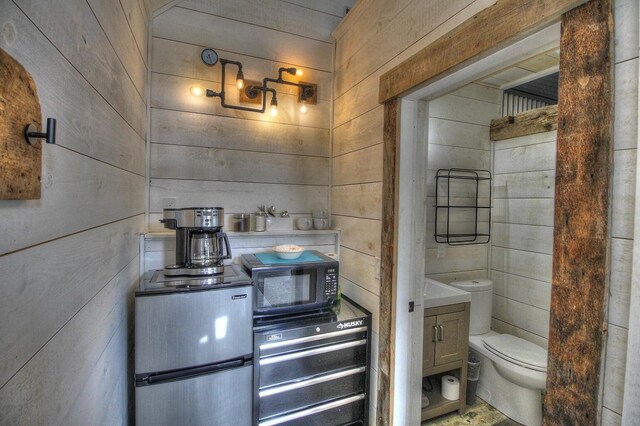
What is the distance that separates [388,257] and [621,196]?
94 centimetres

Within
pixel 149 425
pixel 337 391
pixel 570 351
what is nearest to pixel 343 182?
pixel 337 391

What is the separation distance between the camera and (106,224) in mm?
1087

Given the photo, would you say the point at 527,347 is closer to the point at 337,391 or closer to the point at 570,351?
the point at 337,391

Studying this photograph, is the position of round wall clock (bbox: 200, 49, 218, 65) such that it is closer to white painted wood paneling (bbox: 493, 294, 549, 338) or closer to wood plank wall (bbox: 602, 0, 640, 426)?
wood plank wall (bbox: 602, 0, 640, 426)

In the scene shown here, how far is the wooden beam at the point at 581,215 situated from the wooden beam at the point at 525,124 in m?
1.75

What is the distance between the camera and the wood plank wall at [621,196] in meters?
0.70

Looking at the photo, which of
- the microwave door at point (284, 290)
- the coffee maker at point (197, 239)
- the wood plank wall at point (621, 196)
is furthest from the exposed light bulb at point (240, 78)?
the wood plank wall at point (621, 196)

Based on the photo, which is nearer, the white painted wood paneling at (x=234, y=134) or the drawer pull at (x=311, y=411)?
the drawer pull at (x=311, y=411)

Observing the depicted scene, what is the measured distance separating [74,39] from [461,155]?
2.51 metres

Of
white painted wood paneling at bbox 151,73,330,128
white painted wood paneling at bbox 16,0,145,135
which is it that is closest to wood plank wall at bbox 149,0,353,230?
white painted wood paneling at bbox 151,73,330,128

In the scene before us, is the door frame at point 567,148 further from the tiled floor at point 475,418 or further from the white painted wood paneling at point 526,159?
the white painted wood paneling at point 526,159

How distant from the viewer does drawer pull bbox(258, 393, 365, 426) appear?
152 cm

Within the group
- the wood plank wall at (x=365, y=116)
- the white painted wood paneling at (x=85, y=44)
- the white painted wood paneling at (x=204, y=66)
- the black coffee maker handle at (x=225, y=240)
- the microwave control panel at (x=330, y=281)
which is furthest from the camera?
the white painted wood paneling at (x=204, y=66)

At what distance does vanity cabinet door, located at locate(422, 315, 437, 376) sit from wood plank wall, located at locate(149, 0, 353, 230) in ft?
3.54
